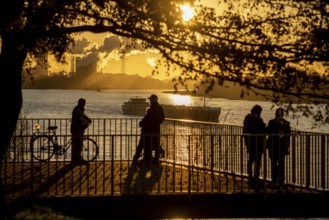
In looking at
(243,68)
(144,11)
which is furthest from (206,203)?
(144,11)

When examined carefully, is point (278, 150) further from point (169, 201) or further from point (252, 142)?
point (169, 201)

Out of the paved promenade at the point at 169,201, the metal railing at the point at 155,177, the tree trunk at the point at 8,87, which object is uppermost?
the tree trunk at the point at 8,87

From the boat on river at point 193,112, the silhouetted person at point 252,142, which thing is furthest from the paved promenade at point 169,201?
the boat on river at point 193,112

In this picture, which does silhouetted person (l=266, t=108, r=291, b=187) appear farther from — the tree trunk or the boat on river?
the boat on river

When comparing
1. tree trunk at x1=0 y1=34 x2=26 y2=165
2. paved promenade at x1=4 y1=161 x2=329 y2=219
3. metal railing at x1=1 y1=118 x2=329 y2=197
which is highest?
tree trunk at x1=0 y1=34 x2=26 y2=165

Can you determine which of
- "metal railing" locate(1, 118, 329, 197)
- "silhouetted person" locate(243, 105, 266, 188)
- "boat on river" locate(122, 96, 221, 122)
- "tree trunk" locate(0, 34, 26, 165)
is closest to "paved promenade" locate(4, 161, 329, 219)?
"metal railing" locate(1, 118, 329, 197)

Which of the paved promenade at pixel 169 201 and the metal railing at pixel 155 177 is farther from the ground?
the metal railing at pixel 155 177

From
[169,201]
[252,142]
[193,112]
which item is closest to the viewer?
[169,201]

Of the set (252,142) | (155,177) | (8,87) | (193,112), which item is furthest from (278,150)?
(193,112)

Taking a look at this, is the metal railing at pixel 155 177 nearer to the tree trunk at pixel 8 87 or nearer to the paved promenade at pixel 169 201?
the paved promenade at pixel 169 201

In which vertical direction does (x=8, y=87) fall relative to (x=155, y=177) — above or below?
above

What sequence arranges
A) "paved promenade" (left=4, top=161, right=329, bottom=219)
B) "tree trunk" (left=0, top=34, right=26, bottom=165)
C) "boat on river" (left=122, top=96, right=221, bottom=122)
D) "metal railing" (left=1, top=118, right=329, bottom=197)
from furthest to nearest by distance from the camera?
"boat on river" (left=122, top=96, right=221, bottom=122) < "metal railing" (left=1, top=118, right=329, bottom=197) < "paved promenade" (left=4, top=161, right=329, bottom=219) < "tree trunk" (left=0, top=34, right=26, bottom=165)

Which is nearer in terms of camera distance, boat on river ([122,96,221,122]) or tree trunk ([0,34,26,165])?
tree trunk ([0,34,26,165])

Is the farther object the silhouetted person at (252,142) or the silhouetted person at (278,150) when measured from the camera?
the silhouetted person at (252,142)
